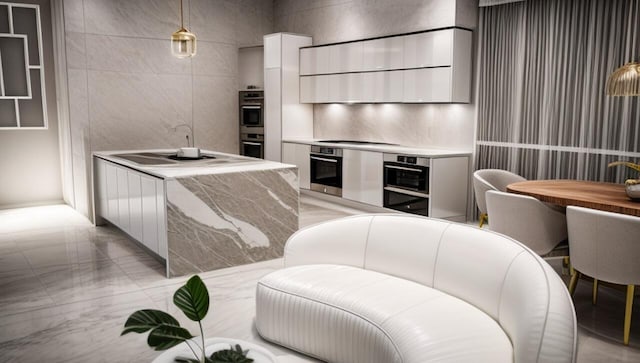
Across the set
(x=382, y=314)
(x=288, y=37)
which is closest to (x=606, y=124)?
(x=382, y=314)

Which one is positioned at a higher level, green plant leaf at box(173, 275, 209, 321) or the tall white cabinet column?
the tall white cabinet column

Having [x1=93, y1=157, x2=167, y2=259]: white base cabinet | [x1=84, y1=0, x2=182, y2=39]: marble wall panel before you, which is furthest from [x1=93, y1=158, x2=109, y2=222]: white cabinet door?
[x1=84, y1=0, x2=182, y2=39]: marble wall panel

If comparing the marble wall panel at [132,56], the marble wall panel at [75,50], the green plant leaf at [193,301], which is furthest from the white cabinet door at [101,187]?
the green plant leaf at [193,301]

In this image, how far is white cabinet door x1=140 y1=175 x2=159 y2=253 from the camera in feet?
14.5

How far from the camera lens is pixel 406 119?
271 inches

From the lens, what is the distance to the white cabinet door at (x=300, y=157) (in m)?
7.62

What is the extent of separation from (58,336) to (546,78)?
478 centimetres

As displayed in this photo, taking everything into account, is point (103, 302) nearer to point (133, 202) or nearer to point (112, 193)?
point (133, 202)

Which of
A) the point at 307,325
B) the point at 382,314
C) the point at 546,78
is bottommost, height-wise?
the point at 307,325

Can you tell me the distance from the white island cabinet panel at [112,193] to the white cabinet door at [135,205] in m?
0.52

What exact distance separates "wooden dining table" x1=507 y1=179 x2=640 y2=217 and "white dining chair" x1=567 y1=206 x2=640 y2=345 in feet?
1.19

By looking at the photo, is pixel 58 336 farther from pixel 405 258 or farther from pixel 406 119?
pixel 406 119

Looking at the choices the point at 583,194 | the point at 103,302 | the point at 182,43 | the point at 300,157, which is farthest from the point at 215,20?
the point at 583,194

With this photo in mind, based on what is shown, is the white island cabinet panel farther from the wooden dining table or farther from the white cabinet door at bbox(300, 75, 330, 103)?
the wooden dining table
